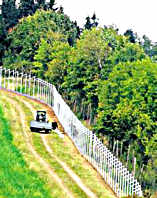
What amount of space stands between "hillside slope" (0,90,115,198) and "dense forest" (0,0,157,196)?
17.6 ft

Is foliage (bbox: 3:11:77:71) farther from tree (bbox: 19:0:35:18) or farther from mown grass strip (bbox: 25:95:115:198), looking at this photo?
mown grass strip (bbox: 25:95:115:198)

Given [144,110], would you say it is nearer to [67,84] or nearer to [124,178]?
[67,84]

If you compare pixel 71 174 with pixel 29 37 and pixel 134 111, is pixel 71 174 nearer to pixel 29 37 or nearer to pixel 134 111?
pixel 134 111

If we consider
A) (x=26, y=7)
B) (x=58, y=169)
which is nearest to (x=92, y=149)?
(x=58, y=169)

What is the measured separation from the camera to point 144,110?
39.1m

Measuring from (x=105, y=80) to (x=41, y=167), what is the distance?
76.3ft

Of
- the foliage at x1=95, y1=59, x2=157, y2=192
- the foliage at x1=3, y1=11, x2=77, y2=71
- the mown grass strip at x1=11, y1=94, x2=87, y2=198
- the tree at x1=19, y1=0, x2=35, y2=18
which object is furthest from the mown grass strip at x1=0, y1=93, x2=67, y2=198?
Result: the tree at x1=19, y1=0, x2=35, y2=18

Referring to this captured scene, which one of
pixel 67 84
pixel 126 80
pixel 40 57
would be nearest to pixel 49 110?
pixel 126 80

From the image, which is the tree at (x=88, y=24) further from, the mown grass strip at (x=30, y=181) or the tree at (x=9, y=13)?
the mown grass strip at (x=30, y=181)

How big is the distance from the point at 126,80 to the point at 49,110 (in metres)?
9.56

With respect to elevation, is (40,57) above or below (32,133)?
above

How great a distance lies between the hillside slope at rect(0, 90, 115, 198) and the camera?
1919cm

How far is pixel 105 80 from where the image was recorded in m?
44.6

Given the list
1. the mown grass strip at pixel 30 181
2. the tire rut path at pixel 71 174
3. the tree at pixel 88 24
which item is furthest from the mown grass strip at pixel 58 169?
the tree at pixel 88 24
